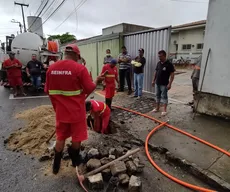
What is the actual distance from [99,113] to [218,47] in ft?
10.7

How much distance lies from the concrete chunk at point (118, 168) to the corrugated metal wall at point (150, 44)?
4.35m

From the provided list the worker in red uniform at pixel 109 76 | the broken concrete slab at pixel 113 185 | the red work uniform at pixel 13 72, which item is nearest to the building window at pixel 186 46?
the worker in red uniform at pixel 109 76

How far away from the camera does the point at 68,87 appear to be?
2.17 m

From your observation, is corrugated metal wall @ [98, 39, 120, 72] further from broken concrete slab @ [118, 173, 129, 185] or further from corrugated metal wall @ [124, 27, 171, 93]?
broken concrete slab @ [118, 173, 129, 185]

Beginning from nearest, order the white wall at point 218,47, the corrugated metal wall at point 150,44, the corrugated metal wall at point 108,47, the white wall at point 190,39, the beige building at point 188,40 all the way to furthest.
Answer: the white wall at point 218,47 < the corrugated metal wall at point 150,44 < the corrugated metal wall at point 108,47 < the beige building at point 188,40 < the white wall at point 190,39

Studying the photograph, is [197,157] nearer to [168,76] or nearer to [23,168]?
[168,76]

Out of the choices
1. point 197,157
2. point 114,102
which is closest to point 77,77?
point 197,157

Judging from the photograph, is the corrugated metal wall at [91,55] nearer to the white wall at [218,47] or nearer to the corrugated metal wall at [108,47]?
the corrugated metal wall at [108,47]

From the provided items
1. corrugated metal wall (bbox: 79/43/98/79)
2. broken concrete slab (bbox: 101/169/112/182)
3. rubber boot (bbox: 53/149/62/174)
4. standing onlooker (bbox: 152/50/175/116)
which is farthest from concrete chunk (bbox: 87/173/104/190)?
corrugated metal wall (bbox: 79/43/98/79)

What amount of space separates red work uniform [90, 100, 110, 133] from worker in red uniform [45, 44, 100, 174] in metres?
1.73

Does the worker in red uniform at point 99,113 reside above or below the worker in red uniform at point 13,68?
below

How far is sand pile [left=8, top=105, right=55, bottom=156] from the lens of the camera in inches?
128

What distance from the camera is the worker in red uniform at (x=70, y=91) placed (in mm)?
2139

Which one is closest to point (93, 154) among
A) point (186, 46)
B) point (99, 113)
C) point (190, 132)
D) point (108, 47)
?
point (99, 113)
